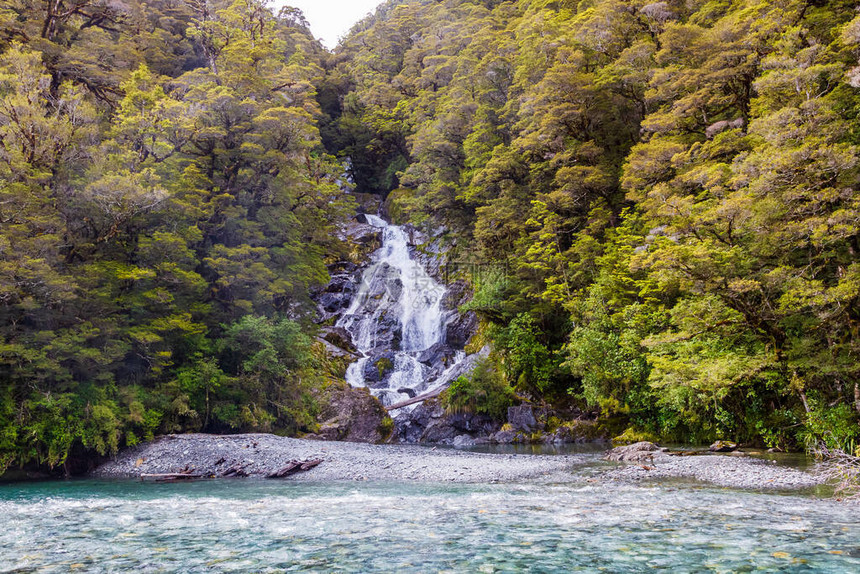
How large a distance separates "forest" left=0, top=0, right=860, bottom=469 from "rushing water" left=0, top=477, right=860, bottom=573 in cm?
512

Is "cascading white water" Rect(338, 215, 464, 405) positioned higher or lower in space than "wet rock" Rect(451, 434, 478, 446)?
higher

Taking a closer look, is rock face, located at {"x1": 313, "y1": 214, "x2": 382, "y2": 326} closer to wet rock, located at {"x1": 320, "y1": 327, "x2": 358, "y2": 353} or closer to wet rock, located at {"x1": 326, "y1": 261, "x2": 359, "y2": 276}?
wet rock, located at {"x1": 326, "y1": 261, "x2": 359, "y2": 276}

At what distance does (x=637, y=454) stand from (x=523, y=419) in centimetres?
812

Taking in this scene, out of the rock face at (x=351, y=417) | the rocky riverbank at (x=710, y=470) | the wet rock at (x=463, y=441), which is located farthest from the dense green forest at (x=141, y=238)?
the rocky riverbank at (x=710, y=470)

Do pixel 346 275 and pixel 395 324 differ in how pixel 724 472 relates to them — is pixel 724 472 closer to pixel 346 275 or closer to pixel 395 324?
pixel 395 324

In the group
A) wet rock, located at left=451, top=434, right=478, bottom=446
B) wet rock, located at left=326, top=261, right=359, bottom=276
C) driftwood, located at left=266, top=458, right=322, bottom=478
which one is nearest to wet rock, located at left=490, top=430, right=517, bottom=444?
wet rock, located at left=451, top=434, right=478, bottom=446

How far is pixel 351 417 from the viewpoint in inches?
797

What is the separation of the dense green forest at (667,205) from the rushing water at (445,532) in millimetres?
5037

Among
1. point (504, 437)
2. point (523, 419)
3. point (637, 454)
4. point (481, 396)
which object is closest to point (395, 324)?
point (481, 396)

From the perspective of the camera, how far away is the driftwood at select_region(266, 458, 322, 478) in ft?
38.9

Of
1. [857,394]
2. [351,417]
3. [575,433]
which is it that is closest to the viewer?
[857,394]

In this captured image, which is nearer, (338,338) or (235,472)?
(235,472)

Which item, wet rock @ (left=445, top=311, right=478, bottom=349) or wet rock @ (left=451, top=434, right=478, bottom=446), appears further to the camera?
wet rock @ (left=445, top=311, right=478, bottom=349)

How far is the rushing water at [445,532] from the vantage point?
4.38 metres
